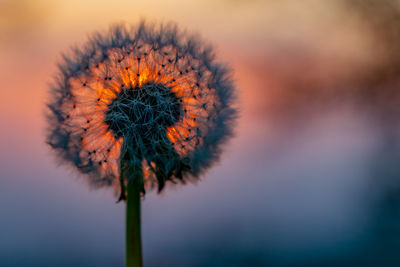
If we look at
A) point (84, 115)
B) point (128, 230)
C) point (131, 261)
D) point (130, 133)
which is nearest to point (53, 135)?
point (84, 115)

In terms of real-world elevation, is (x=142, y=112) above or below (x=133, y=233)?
above

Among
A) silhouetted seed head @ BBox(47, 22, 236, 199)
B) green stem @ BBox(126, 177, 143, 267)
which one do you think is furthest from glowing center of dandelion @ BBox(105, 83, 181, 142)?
green stem @ BBox(126, 177, 143, 267)

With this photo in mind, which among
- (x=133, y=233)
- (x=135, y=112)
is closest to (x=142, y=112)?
(x=135, y=112)

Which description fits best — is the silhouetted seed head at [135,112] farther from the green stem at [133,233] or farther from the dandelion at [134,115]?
the green stem at [133,233]

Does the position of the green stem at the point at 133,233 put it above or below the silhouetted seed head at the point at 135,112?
below

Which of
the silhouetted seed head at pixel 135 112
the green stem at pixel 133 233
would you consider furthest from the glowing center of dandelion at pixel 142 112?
the green stem at pixel 133 233

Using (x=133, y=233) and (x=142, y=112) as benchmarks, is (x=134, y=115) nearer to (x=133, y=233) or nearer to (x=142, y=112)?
(x=142, y=112)
